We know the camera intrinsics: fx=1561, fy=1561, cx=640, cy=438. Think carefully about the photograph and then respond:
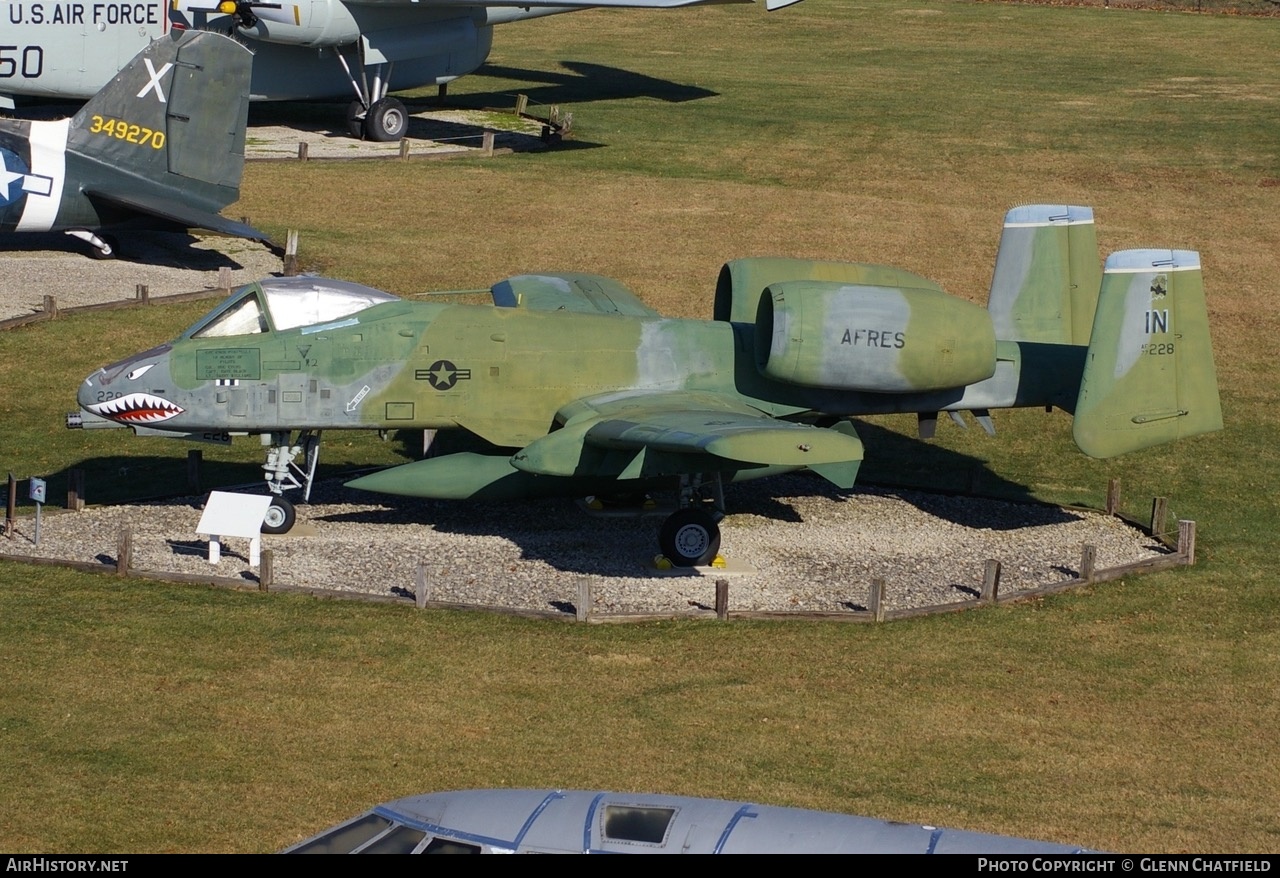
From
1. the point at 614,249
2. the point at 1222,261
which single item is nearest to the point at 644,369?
the point at 614,249

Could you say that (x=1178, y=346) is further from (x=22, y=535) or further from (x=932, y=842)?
(x=22, y=535)

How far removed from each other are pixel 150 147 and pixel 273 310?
12518mm

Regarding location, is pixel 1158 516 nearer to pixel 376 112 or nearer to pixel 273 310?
pixel 273 310

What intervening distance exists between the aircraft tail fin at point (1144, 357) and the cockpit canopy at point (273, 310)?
848 centimetres

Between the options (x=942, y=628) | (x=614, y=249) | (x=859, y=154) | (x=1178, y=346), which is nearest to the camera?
(x=942, y=628)

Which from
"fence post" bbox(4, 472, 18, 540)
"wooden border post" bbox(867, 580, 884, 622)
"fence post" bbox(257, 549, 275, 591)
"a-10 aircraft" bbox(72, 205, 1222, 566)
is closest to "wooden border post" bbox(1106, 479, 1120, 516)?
"a-10 aircraft" bbox(72, 205, 1222, 566)

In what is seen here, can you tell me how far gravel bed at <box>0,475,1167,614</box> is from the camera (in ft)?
55.1

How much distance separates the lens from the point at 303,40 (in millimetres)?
35438

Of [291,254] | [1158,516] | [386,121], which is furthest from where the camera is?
[386,121]

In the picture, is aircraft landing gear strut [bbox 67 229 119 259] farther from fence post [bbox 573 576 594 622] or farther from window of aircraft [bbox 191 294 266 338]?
fence post [bbox 573 576 594 622]

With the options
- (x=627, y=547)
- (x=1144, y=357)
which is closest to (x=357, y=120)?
(x=627, y=547)

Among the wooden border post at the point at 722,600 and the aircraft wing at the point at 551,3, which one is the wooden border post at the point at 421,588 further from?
the aircraft wing at the point at 551,3

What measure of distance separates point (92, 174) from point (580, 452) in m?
15.6

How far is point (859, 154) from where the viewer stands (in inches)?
1512
